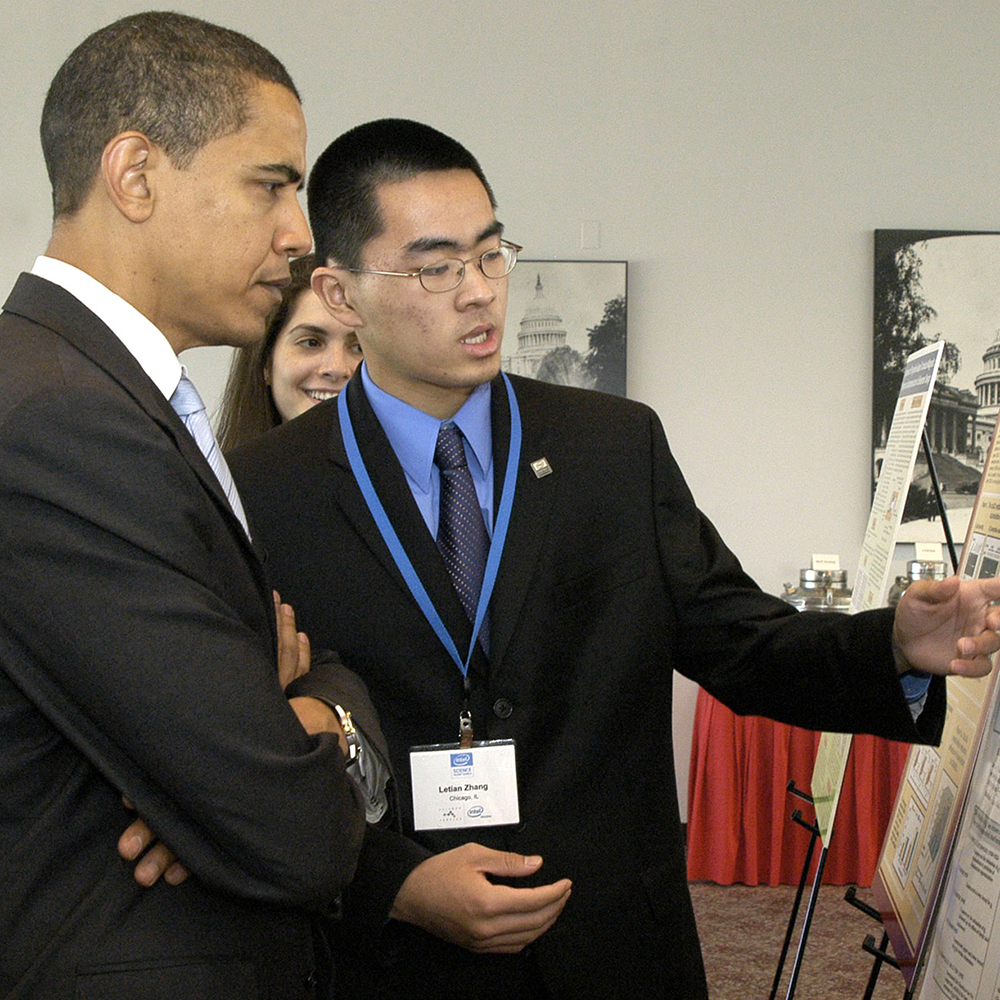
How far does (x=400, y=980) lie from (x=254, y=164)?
117 cm

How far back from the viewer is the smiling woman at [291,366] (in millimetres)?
2584

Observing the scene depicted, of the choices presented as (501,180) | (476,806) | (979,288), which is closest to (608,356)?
(501,180)

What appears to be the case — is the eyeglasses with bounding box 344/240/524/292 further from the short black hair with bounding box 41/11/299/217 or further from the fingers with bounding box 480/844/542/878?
the fingers with bounding box 480/844/542/878

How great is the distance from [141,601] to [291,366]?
164cm

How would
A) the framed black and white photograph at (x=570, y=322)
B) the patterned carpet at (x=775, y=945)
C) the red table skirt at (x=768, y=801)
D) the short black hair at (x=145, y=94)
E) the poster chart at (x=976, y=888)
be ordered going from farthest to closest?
the framed black and white photograph at (x=570, y=322) < the red table skirt at (x=768, y=801) < the patterned carpet at (x=775, y=945) < the poster chart at (x=976, y=888) < the short black hair at (x=145, y=94)

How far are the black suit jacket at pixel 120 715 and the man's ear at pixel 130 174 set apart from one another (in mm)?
152

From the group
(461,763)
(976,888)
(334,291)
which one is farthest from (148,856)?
(334,291)

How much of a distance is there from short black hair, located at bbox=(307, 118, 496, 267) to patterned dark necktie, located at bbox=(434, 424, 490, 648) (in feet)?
1.21

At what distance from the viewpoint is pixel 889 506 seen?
2.52 metres

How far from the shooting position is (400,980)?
65.9 inches

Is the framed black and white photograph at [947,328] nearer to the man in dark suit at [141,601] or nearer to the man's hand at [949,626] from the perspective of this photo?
the man's hand at [949,626]

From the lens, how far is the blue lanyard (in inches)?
67.5

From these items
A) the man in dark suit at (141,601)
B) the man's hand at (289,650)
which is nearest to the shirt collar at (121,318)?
the man in dark suit at (141,601)

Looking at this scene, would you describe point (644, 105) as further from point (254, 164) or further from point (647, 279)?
point (254, 164)
